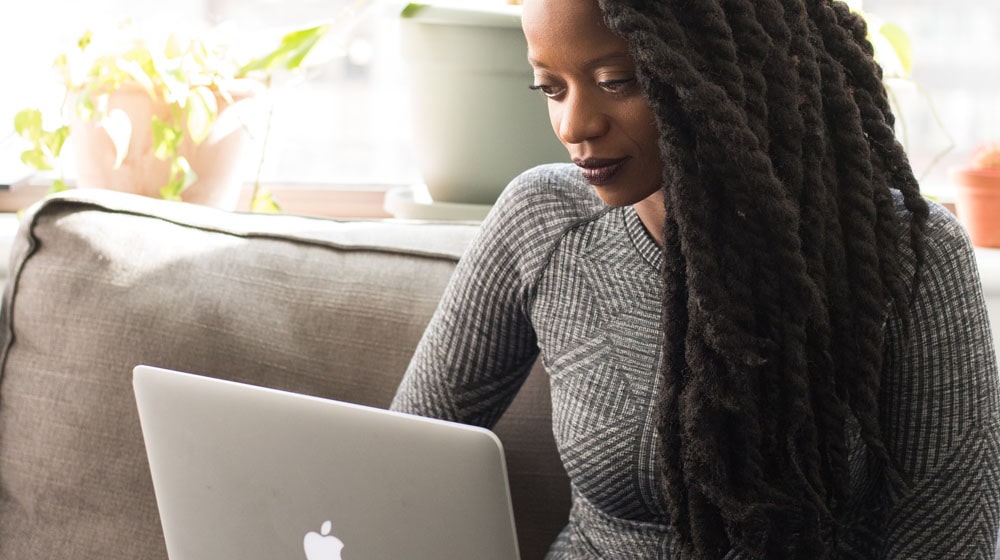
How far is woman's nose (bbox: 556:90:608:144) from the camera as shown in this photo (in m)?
0.86

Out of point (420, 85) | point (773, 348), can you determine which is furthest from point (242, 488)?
point (420, 85)

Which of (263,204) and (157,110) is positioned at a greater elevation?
(157,110)

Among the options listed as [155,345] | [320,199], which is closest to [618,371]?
[155,345]

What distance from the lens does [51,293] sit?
1223 mm

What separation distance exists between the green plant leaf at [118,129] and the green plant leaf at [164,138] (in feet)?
→ 0.12

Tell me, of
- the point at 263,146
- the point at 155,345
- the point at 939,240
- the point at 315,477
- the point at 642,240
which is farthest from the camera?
the point at 263,146

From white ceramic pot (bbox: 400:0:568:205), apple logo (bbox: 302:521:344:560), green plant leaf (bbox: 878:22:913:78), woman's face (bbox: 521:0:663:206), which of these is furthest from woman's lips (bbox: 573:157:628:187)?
green plant leaf (bbox: 878:22:913:78)

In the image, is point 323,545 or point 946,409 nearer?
point 323,545

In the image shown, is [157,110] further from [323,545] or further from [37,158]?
[323,545]

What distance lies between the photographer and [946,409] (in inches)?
35.1

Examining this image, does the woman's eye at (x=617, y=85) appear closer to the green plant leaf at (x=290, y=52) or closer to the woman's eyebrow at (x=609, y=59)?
the woman's eyebrow at (x=609, y=59)

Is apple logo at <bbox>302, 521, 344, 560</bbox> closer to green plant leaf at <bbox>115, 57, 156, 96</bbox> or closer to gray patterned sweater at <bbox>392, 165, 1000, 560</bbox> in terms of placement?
gray patterned sweater at <bbox>392, 165, 1000, 560</bbox>

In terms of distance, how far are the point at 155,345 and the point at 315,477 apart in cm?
48

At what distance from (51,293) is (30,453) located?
0.18 metres
